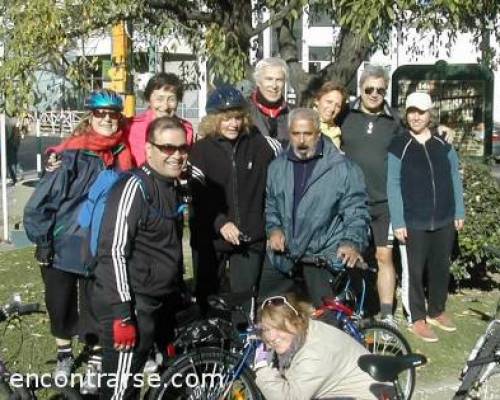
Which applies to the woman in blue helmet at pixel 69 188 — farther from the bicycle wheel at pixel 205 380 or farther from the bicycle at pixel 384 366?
the bicycle at pixel 384 366

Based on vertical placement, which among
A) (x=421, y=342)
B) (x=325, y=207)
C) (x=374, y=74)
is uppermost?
(x=374, y=74)

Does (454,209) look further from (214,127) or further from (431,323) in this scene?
(214,127)

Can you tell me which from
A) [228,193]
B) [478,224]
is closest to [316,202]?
[228,193]

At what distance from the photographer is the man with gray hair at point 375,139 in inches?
243

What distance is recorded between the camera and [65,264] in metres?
5.08

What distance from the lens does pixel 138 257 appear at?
4.30m

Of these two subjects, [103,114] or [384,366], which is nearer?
[384,366]

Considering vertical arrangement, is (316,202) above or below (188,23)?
below

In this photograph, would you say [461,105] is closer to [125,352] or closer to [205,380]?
[205,380]

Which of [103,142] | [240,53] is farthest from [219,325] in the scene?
[240,53]

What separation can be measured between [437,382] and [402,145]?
166 cm

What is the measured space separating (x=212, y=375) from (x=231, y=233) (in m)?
1.05

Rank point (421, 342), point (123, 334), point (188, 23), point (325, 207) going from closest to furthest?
point (123, 334) → point (325, 207) → point (421, 342) → point (188, 23)

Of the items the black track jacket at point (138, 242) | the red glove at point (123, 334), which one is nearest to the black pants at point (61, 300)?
the black track jacket at point (138, 242)
